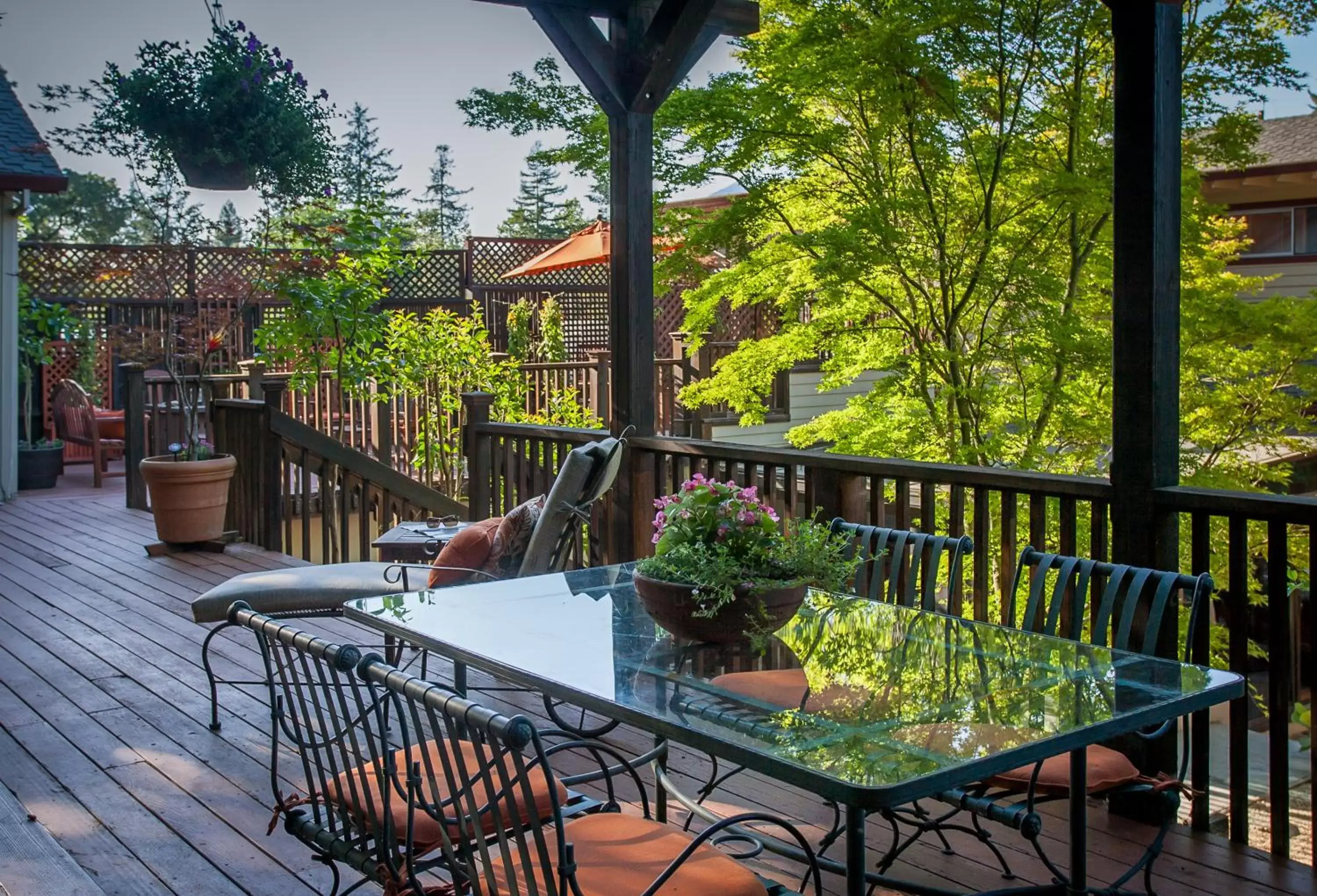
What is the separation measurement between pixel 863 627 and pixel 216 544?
19.6 feet

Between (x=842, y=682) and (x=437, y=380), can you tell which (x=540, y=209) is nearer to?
(x=437, y=380)

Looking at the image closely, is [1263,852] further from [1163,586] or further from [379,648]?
[379,648]

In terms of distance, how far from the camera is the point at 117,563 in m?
7.43

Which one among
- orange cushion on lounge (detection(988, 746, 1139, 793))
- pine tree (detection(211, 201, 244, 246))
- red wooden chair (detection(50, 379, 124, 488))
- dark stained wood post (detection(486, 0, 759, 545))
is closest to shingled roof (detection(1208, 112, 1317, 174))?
dark stained wood post (detection(486, 0, 759, 545))

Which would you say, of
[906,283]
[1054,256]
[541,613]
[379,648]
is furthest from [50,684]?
[1054,256]

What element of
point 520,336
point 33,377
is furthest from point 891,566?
point 33,377

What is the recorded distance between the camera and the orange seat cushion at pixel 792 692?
2.17 meters

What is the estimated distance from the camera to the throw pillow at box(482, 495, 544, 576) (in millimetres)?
4430

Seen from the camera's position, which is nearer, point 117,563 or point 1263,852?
point 1263,852

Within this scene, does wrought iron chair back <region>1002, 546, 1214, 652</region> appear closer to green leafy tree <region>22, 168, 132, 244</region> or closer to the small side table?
the small side table

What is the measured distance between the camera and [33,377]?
12.8 metres

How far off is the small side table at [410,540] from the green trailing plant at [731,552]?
2698mm

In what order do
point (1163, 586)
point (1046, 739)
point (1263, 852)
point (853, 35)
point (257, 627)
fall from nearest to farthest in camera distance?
1. point (1046, 739)
2. point (257, 627)
3. point (1163, 586)
4. point (1263, 852)
5. point (853, 35)

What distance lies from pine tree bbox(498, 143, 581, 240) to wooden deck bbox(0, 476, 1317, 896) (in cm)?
2870
